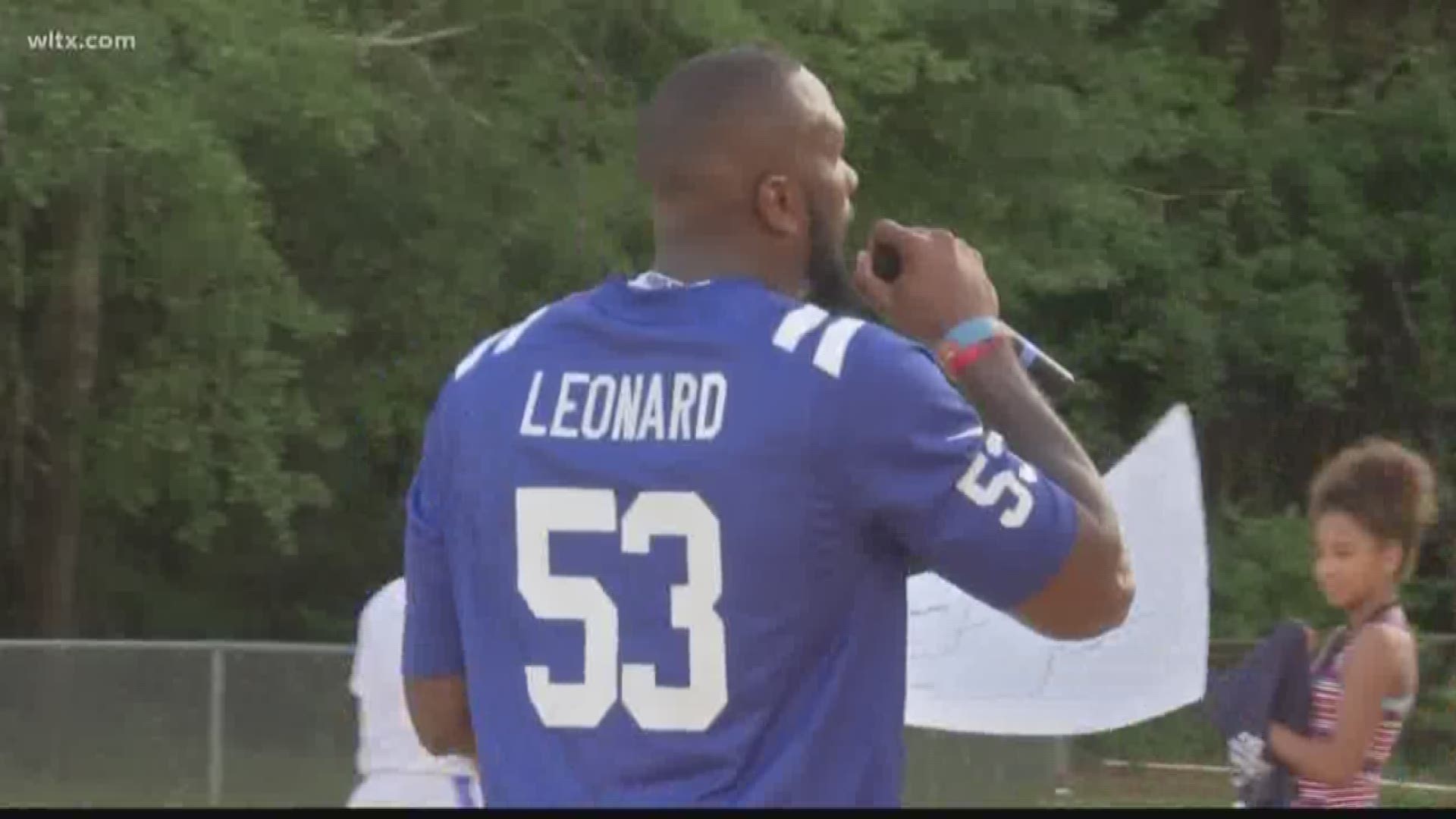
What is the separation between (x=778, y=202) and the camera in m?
2.79

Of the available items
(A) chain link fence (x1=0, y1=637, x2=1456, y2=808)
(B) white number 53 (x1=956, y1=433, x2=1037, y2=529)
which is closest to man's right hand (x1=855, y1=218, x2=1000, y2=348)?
(B) white number 53 (x1=956, y1=433, x2=1037, y2=529)

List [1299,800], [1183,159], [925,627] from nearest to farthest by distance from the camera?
[1299,800]
[925,627]
[1183,159]

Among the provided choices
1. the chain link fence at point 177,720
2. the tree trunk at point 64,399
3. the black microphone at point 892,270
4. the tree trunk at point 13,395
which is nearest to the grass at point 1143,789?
the chain link fence at point 177,720

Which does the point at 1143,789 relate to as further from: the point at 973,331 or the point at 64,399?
the point at 973,331

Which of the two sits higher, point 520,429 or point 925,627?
point 520,429

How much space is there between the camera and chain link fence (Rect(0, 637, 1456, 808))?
43.5ft

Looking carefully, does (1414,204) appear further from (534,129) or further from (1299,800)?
(1299,800)

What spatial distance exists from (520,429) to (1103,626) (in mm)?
618

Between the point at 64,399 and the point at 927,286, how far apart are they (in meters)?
16.2


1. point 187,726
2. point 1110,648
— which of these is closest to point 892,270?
point 1110,648

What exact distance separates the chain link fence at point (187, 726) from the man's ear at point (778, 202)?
1056 centimetres

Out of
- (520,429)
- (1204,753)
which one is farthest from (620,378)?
(1204,753)

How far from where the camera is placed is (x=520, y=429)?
2781 millimetres

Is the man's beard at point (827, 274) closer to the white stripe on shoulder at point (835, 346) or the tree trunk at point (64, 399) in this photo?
the white stripe on shoulder at point (835, 346)
